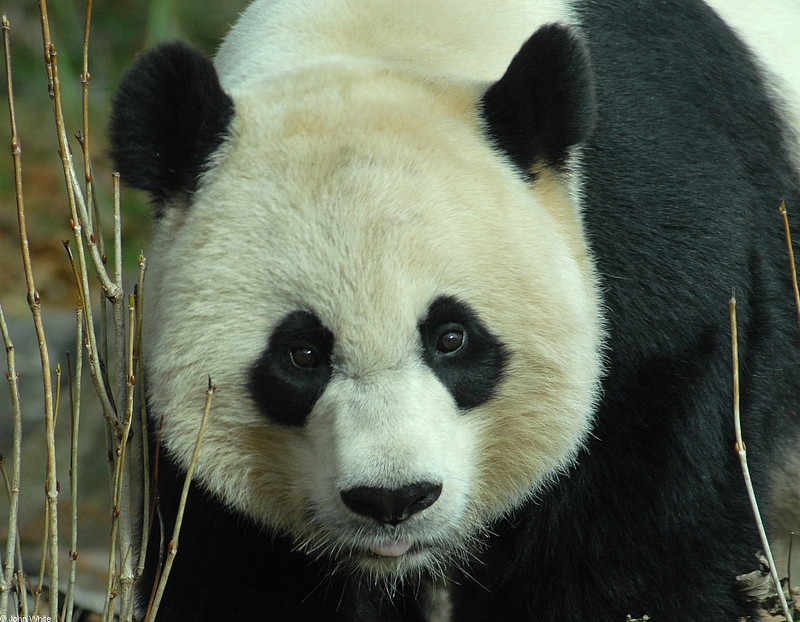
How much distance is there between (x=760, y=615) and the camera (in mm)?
2426

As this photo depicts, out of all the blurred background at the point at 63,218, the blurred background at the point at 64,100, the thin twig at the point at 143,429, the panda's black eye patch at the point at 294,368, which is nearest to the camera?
the panda's black eye patch at the point at 294,368

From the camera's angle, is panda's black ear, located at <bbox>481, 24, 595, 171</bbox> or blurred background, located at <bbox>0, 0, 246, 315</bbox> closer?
panda's black ear, located at <bbox>481, 24, 595, 171</bbox>

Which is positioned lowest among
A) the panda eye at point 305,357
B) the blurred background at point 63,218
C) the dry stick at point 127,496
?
the blurred background at point 63,218

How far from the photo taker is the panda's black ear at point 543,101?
78.9 inches

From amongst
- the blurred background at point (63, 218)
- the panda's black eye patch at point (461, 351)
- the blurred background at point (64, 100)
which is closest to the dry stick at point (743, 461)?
the panda's black eye patch at point (461, 351)

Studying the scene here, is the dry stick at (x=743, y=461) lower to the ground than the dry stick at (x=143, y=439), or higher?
higher

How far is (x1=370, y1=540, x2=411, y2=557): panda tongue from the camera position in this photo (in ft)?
6.72

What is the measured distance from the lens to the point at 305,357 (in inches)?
78.0

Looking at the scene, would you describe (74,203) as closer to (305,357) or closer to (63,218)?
(305,357)

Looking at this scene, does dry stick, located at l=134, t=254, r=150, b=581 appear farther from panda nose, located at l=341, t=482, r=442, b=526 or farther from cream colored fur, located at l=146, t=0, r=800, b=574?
panda nose, located at l=341, t=482, r=442, b=526

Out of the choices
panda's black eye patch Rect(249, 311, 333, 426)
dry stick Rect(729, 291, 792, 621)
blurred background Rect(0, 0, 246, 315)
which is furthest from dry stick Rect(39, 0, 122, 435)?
blurred background Rect(0, 0, 246, 315)

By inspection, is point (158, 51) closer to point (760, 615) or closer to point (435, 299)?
point (435, 299)

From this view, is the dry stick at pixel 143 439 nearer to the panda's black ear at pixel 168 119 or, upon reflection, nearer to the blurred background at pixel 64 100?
the panda's black ear at pixel 168 119

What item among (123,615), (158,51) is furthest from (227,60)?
(123,615)
